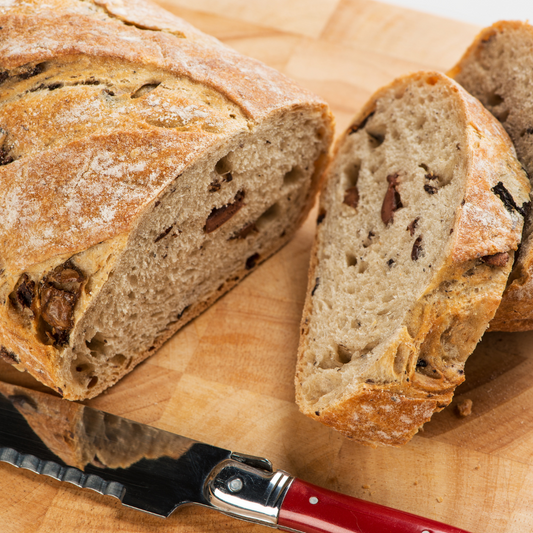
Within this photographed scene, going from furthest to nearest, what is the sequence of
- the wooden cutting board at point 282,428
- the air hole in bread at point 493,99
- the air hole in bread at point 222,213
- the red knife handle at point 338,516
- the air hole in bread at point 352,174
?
the air hole in bread at point 352,174, the air hole in bread at point 493,99, the air hole in bread at point 222,213, the wooden cutting board at point 282,428, the red knife handle at point 338,516

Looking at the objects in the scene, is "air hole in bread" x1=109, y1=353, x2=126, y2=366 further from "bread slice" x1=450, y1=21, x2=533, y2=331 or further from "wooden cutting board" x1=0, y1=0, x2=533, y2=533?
"bread slice" x1=450, y1=21, x2=533, y2=331

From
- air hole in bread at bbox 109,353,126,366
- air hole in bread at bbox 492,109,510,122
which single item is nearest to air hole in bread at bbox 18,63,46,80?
air hole in bread at bbox 109,353,126,366

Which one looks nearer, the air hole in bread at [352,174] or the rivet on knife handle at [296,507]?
the rivet on knife handle at [296,507]

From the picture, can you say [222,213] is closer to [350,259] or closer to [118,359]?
[350,259]

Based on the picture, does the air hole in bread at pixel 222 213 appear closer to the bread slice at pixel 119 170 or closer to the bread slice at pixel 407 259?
the bread slice at pixel 119 170

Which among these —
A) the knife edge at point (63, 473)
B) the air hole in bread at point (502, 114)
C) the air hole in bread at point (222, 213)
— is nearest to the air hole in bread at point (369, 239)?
the air hole in bread at point (222, 213)

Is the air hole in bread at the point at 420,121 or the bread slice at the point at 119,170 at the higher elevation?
the air hole in bread at the point at 420,121

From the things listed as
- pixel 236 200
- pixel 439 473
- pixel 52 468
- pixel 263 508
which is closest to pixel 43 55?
pixel 236 200

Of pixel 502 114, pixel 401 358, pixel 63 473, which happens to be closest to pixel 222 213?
pixel 401 358

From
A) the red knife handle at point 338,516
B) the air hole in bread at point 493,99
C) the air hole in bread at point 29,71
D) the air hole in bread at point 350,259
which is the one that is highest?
the air hole in bread at point 493,99
